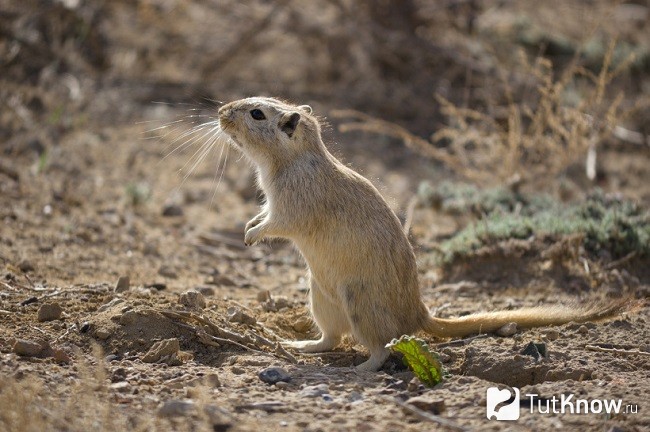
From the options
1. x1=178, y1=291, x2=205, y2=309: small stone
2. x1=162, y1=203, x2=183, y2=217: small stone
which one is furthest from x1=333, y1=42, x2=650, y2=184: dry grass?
x1=178, y1=291, x2=205, y2=309: small stone

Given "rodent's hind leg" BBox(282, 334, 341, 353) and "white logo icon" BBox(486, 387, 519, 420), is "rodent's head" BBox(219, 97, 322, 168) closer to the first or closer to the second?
"rodent's hind leg" BBox(282, 334, 341, 353)

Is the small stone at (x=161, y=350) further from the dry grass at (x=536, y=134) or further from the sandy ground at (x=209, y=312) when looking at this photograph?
the dry grass at (x=536, y=134)

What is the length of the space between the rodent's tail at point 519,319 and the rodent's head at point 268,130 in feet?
4.25

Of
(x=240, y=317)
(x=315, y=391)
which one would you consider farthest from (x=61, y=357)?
(x=315, y=391)

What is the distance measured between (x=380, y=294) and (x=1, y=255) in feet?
9.24

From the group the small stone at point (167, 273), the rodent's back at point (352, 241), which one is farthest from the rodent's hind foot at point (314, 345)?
the small stone at point (167, 273)

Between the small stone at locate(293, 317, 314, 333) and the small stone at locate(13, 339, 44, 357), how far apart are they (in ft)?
5.70

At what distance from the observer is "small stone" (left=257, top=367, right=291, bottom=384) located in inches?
158

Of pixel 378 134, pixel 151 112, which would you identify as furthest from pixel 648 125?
pixel 151 112

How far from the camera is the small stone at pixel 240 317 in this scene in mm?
4840

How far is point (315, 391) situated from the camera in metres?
3.87

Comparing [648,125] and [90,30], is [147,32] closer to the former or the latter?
[90,30]

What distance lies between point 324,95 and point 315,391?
699cm

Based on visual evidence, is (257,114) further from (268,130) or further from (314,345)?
(314,345)
